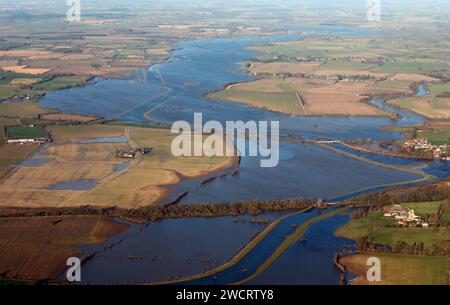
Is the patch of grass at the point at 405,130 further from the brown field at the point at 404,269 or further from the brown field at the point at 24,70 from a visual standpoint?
the brown field at the point at 24,70

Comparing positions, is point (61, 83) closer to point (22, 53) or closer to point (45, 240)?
point (22, 53)

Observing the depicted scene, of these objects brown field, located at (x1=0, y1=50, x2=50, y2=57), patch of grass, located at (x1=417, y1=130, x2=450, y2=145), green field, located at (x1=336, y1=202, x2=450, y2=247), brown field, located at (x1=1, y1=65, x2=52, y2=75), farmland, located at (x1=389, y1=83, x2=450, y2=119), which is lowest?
green field, located at (x1=336, y1=202, x2=450, y2=247)

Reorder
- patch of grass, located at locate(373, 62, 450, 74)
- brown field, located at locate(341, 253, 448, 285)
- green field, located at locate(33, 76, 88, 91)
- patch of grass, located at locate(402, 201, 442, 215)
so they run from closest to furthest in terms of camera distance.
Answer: brown field, located at locate(341, 253, 448, 285)
patch of grass, located at locate(402, 201, 442, 215)
green field, located at locate(33, 76, 88, 91)
patch of grass, located at locate(373, 62, 450, 74)

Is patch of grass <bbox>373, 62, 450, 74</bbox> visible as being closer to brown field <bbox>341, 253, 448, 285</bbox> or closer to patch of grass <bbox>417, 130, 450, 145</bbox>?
patch of grass <bbox>417, 130, 450, 145</bbox>

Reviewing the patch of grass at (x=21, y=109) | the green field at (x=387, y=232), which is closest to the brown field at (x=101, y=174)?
the patch of grass at (x=21, y=109)

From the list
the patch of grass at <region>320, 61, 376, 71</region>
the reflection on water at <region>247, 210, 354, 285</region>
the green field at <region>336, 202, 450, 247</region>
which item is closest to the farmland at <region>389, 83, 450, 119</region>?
the patch of grass at <region>320, 61, 376, 71</region>
